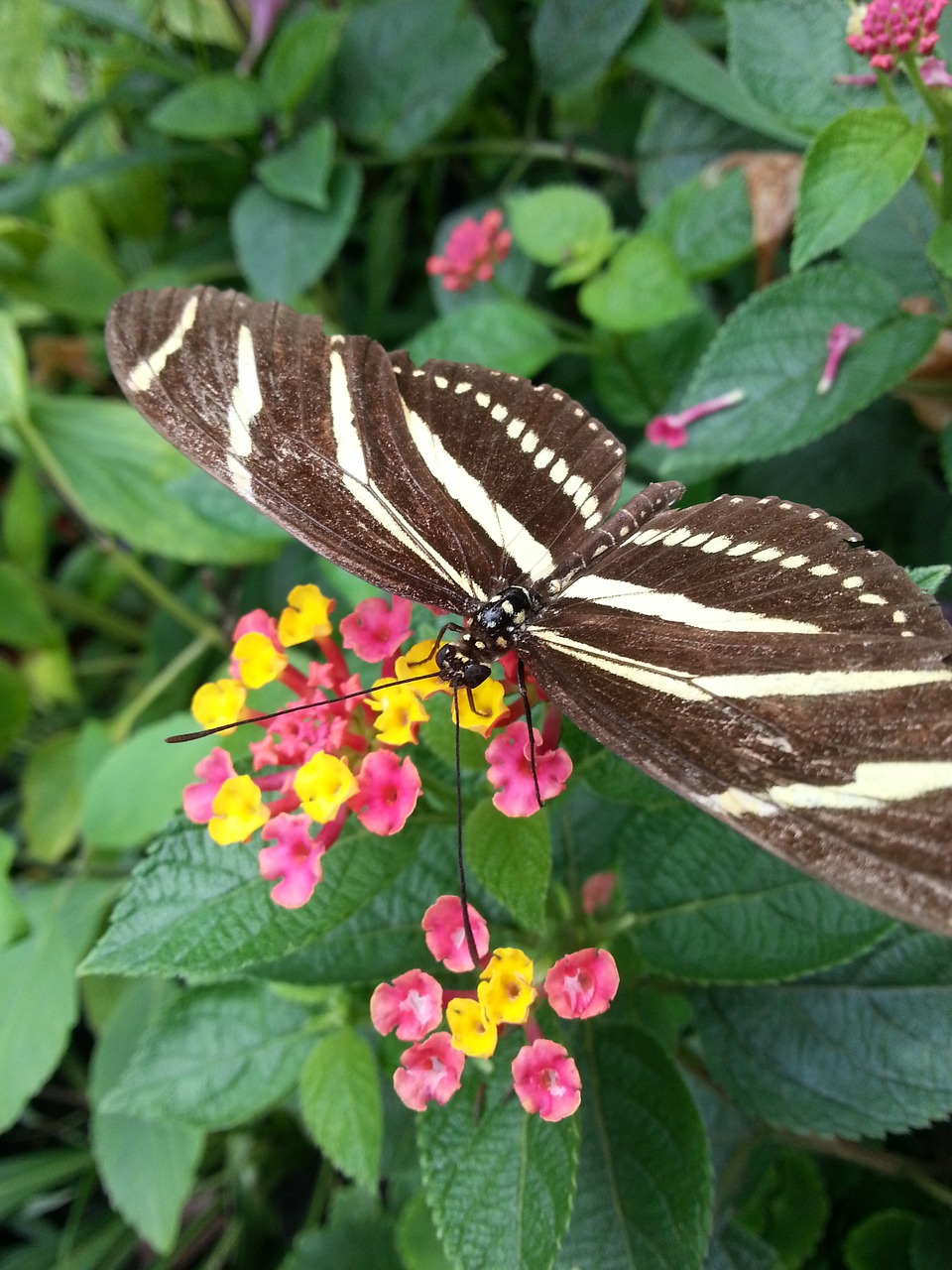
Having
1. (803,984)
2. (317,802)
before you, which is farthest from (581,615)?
(803,984)

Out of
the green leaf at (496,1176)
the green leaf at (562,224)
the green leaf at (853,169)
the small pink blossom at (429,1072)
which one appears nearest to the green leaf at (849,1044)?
the green leaf at (496,1176)

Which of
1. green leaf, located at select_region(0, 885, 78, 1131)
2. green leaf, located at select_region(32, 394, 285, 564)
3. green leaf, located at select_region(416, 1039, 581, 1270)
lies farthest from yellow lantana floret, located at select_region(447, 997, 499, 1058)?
green leaf, located at select_region(32, 394, 285, 564)

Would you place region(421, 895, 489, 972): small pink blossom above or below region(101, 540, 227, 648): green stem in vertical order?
below

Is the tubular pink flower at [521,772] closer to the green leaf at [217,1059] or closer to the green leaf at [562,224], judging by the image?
the green leaf at [217,1059]

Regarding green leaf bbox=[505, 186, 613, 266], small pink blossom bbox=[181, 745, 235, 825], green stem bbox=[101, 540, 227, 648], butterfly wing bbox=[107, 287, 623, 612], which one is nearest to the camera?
small pink blossom bbox=[181, 745, 235, 825]

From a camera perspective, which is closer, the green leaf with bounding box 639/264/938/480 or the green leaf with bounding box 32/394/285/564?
the green leaf with bounding box 639/264/938/480

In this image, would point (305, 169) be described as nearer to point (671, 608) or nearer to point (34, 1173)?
point (671, 608)

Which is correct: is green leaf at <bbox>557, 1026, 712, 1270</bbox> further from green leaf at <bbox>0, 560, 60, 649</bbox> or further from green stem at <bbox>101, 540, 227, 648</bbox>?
green leaf at <bbox>0, 560, 60, 649</bbox>

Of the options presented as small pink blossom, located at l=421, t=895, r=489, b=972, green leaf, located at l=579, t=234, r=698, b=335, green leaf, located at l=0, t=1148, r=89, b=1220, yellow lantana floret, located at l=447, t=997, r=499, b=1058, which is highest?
green leaf, located at l=579, t=234, r=698, b=335
